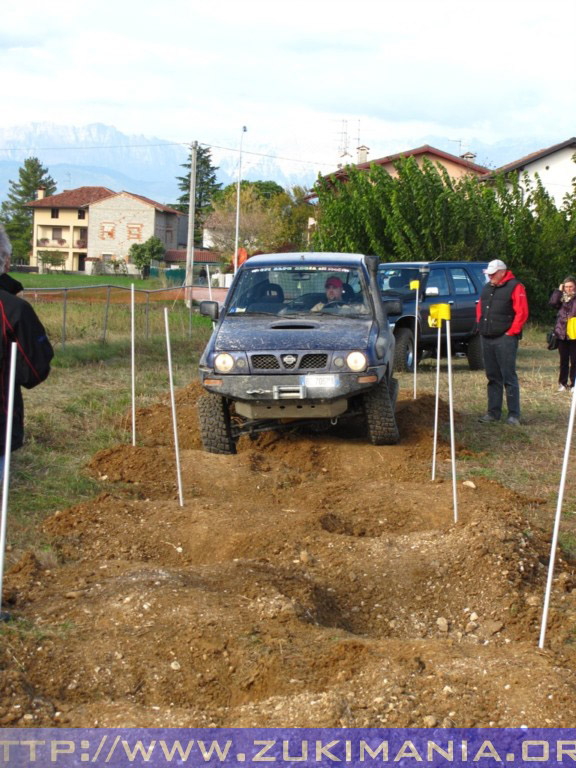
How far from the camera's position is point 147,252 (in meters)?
94.6

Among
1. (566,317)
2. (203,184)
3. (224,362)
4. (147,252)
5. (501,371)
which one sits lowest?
(501,371)

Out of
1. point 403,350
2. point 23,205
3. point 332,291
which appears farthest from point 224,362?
point 23,205

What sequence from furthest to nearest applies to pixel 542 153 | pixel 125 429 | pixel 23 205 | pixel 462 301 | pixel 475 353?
pixel 23 205 → pixel 542 153 → pixel 475 353 → pixel 462 301 → pixel 125 429

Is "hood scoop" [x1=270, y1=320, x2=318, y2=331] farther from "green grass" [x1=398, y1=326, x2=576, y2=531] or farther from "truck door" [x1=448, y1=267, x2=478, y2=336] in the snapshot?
"truck door" [x1=448, y1=267, x2=478, y2=336]

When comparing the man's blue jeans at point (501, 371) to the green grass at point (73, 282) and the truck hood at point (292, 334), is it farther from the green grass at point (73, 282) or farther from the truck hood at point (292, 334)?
the green grass at point (73, 282)

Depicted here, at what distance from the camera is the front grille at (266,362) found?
9.54 metres

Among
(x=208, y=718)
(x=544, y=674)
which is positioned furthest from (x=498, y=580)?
(x=208, y=718)

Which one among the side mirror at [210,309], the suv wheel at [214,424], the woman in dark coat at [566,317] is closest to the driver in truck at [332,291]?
the side mirror at [210,309]

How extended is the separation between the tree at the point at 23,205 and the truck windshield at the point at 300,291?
109035mm

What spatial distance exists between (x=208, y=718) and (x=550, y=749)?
1.33m

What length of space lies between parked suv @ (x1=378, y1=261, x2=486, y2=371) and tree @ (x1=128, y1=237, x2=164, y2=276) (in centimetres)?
7696

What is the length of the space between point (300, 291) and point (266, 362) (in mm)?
1516

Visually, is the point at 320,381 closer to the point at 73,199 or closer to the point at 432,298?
the point at 432,298

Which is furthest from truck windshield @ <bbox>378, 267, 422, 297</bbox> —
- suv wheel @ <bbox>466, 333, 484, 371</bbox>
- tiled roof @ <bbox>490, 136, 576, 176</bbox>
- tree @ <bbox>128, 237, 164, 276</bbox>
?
tree @ <bbox>128, 237, 164, 276</bbox>
